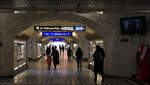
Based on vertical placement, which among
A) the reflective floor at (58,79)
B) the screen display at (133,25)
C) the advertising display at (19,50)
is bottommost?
the reflective floor at (58,79)

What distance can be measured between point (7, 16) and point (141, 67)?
6635 millimetres

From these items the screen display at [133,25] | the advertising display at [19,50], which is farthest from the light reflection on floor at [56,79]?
the screen display at [133,25]

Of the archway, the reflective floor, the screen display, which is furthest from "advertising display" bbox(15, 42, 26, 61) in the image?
the screen display

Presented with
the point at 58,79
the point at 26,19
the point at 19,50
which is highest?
the point at 26,19

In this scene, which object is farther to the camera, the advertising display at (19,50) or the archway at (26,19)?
the advertising display at (19,50)

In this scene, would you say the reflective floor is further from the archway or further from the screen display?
the screen display

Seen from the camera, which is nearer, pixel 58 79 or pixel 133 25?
pixel 133 25

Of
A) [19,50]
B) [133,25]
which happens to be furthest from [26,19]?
[133,25]

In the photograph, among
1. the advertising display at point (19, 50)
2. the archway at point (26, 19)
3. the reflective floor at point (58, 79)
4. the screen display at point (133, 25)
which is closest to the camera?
the reflective floor at point (58, 79)

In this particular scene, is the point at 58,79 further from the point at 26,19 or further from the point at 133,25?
the point at 133,25

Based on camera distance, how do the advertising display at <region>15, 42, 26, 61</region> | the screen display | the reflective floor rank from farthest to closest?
the advertising display at <region>15, 42, 26, 61</region>
the screen display
the reflective floor

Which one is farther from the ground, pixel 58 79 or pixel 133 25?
pixel 133 25

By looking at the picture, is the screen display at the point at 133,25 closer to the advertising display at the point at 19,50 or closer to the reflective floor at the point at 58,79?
the reflective floor at the point at 58,79

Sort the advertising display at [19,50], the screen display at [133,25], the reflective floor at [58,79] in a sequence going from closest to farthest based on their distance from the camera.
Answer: the reflective floor at [58,79] < the screen display at [133,25] < the advertising display at [19,50]
